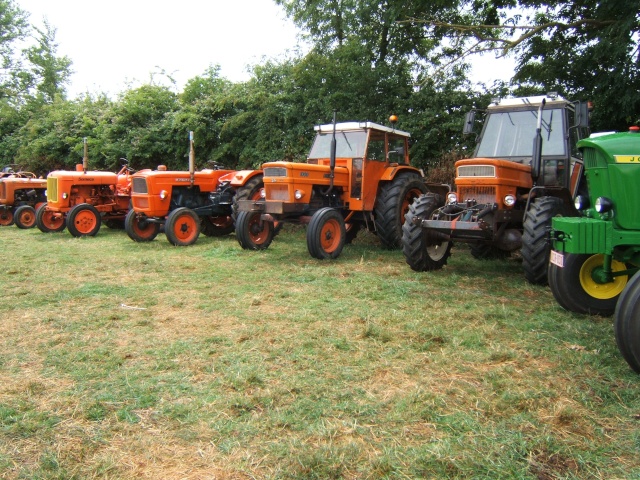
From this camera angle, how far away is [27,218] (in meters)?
13.1

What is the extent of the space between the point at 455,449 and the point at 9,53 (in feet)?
123

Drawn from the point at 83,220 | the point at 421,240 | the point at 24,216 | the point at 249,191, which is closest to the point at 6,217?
the point at 24,216


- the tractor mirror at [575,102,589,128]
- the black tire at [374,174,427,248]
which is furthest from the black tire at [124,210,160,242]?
the tractor mirror at [575,102,589,128]

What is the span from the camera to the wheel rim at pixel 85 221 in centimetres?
1081

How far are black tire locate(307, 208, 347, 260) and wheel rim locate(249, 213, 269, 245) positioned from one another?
1.41 m

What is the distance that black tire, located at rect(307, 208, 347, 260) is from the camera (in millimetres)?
7672

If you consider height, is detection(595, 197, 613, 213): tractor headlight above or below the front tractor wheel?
above

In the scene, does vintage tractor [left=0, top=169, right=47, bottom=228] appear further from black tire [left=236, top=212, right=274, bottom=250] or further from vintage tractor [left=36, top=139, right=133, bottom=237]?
black tire [left=236, top=212, right=274, bottom=250]

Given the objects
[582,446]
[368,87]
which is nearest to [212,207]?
[368,87]

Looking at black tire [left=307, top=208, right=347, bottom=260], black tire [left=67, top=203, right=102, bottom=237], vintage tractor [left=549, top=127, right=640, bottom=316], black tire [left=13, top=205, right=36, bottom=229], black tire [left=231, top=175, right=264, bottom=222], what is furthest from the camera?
black tire [left=13, top=205, right=36, bottom=229]

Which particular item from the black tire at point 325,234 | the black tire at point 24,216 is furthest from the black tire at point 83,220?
the black tire at point 325,234

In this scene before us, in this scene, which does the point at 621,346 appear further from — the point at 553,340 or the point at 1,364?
the point at 1,364

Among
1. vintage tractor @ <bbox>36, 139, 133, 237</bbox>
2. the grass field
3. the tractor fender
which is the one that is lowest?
the grass field

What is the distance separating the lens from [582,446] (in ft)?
8.28
